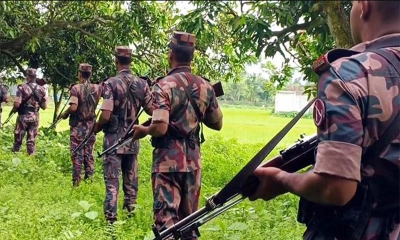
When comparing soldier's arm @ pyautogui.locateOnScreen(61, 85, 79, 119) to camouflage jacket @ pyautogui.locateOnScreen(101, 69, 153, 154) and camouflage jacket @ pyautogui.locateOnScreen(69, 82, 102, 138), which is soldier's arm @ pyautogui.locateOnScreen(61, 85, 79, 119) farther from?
camouflage jacket @ pyautogui.locateOnScreen(101, 69, 153, 154)

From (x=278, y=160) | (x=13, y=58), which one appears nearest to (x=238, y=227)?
(x=278, y=160)

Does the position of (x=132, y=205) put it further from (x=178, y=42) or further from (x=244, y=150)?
(x=244, y=150)

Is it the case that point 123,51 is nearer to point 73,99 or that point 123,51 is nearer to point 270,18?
point 270,18

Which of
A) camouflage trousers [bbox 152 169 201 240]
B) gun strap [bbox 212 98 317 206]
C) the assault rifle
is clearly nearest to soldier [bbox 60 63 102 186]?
the assault rifle

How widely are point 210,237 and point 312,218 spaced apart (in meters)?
2.66

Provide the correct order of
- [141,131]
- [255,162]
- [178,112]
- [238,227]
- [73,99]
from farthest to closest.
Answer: [73,99] → [238,227] → [141,131] → [178,112] → [255,162]

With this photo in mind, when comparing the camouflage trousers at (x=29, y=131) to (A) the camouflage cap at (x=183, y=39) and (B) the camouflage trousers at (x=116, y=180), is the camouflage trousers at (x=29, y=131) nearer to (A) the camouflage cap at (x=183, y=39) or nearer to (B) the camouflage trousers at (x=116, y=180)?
(B) the camouflage trousers at (x=116, y=180)

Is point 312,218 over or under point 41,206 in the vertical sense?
over

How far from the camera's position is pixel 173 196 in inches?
130

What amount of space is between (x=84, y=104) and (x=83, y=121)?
0.71ft

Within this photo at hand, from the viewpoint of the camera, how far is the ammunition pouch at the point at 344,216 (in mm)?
1473

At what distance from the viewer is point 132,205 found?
16.2ft

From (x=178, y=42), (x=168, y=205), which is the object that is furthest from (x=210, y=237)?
(x=178, y=42)

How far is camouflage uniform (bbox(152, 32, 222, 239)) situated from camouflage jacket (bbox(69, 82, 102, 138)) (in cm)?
343
